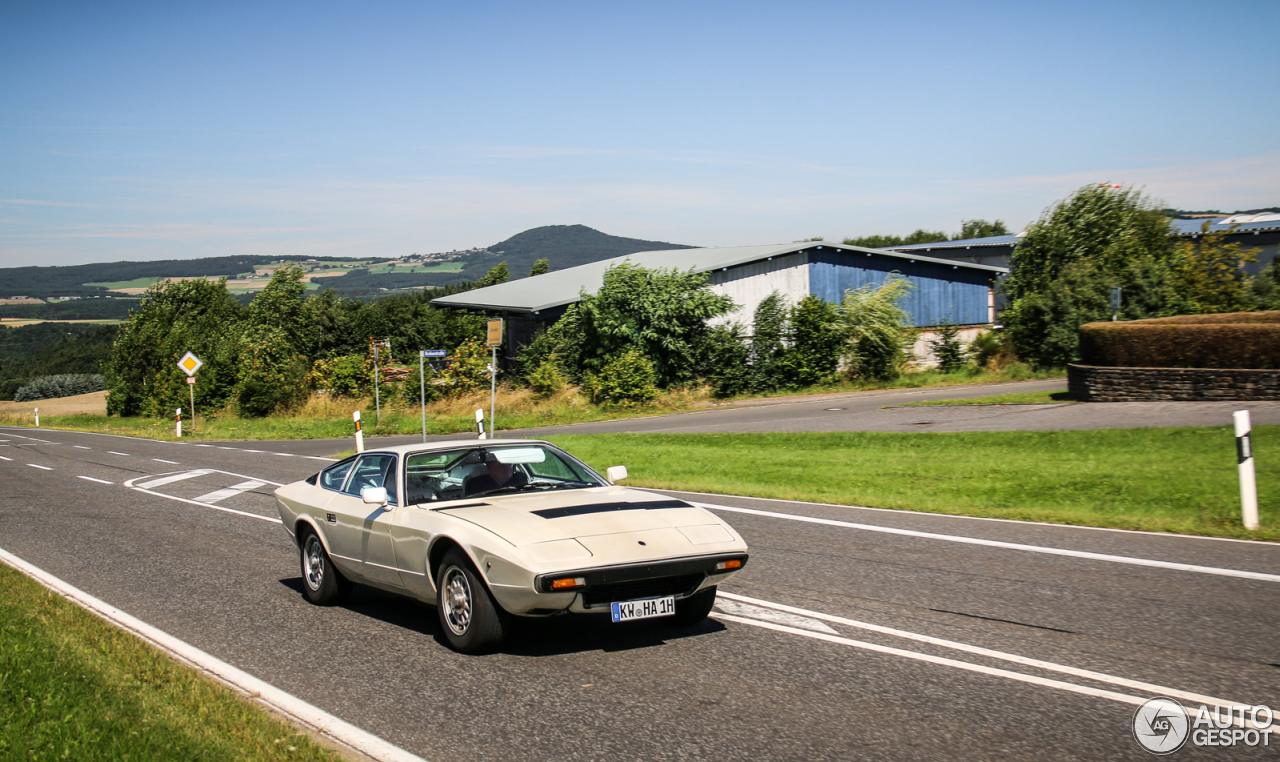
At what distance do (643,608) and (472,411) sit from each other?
94.2ft

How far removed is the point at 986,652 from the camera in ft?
19.2

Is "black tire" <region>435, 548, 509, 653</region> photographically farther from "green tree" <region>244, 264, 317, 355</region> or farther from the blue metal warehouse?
"green tree" <region>244, 264, 317, 355</region>

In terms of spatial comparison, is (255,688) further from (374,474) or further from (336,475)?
(336,475)

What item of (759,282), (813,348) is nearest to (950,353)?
(813,348)

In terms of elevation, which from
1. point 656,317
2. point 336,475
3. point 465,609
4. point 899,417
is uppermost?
point 656,317

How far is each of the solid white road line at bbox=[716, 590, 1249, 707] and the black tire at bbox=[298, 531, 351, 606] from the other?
3089 mm

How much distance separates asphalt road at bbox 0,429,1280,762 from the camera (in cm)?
463

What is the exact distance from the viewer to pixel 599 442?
21.9 metres

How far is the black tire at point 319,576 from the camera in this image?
779cm

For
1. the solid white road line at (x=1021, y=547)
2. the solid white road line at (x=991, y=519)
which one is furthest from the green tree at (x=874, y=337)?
the solid white road line at (x=1021, y=547)

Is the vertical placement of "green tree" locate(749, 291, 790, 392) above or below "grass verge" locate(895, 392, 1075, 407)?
above

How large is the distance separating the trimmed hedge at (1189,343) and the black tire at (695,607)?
18.7 meters

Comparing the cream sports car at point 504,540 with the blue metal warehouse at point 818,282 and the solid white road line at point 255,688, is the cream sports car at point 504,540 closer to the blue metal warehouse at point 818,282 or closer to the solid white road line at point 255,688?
the solid white road line at point 255,688

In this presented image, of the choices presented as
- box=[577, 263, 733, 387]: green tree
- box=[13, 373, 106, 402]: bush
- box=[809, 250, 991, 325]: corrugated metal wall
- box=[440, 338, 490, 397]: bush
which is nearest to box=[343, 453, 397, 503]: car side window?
box=[577, 263, 733, 387]: green tree
